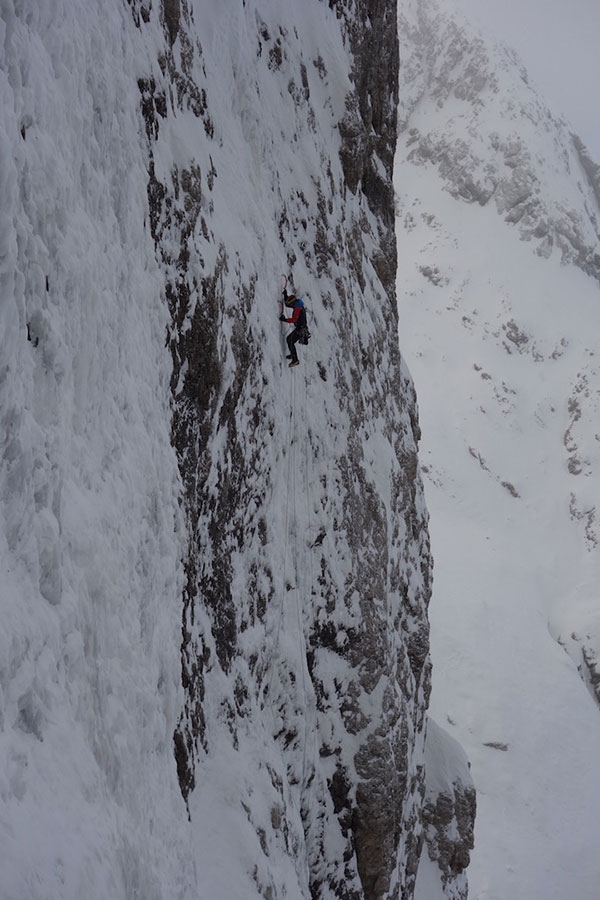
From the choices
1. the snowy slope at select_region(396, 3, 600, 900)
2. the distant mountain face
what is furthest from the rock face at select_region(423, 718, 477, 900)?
the distant mountain face

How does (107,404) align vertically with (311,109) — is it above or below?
below

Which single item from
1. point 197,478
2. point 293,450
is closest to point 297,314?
point 293,450

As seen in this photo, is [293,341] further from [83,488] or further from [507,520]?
[507,520]

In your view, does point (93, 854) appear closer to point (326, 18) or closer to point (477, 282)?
point (326, 18)

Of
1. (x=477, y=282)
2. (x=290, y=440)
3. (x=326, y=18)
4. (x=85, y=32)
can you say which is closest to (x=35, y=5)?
(x=85, y=32)

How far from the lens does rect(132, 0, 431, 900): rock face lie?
27.9 feet

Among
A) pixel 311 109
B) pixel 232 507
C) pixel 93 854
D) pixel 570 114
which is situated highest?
pixel 570 114

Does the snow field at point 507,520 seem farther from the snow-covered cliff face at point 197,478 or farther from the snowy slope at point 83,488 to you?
the snowy slope at point 83,488

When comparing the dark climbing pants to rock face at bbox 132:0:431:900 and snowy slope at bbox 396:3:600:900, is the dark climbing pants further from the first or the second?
snowy slope at bbox 396:3:600:900

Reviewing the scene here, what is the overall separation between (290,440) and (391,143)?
11.3m

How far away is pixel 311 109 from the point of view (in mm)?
14227

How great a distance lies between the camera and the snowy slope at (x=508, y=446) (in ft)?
113

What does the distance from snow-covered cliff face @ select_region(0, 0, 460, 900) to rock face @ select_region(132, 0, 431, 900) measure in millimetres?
52

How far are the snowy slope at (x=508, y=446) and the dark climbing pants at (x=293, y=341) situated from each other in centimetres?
1180
